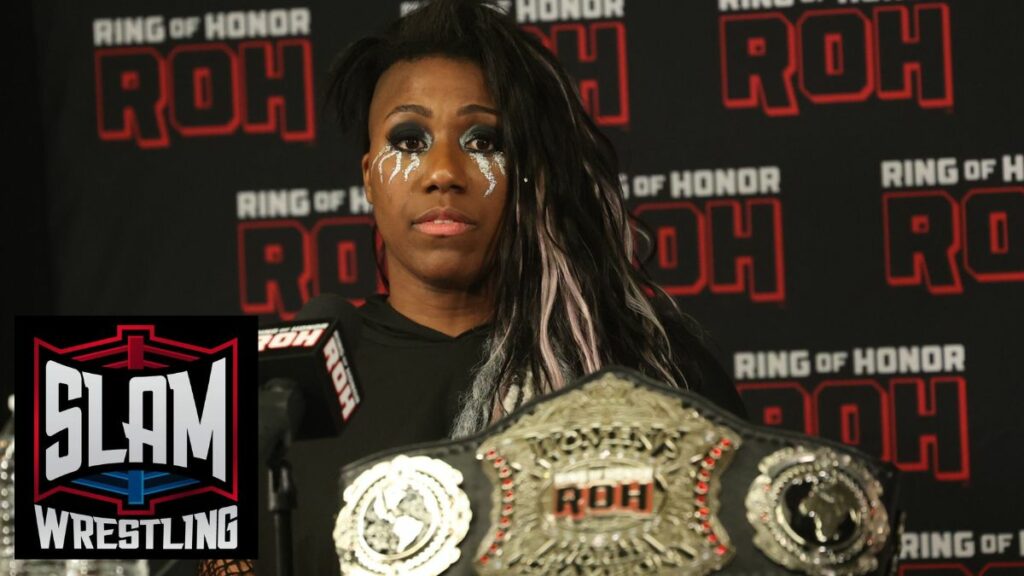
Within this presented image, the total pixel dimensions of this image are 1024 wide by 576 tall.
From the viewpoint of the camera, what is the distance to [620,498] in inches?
30.7

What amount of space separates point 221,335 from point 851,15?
1.24 meters

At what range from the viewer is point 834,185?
186 centimetres

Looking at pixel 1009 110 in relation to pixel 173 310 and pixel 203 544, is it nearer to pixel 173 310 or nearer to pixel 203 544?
pixel 173 310

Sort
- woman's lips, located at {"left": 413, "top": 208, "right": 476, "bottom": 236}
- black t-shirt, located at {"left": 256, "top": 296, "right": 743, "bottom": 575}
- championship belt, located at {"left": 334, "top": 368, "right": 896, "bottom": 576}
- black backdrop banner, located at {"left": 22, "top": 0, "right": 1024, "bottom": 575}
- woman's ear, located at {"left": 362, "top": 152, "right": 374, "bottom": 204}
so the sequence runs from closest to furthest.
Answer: championship belt, located at {"left": 334, "top": 368, "right": 896, "bottom": 576} → black t-shirt, located at {"left": 256, "top": 296, "right": 743, "bottom": 575} → woman's lips, located at {"left": 413, "top": 208, "right": 476, "bottom": 236} → woman's ear, located at {"left": 362, "top": 152, "right": 374, "bottom": 204} → black backdrop banner, located at {"left": 22, "top": 0, "right": 1024, "bottom": 575}

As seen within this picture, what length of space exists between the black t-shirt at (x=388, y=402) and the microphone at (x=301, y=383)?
0.28m

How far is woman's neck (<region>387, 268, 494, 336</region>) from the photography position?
136 centimetres

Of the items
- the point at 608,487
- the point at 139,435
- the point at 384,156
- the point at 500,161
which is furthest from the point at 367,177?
the point at 608,487

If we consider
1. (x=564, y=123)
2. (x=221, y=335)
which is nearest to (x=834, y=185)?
(x=564, y=123)

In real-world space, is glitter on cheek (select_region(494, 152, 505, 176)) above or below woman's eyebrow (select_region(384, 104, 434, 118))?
below

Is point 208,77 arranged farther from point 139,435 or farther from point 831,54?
point 139,435

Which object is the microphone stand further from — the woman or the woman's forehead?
the woman's forehead

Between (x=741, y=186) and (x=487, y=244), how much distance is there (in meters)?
0.67

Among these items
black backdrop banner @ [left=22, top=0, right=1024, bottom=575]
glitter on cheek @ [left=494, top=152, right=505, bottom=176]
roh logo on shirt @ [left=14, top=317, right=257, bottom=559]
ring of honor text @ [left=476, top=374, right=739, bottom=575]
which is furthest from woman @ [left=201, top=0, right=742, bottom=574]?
black backdrop banner @ [left=22, top=0, right=1024, bottom=575]

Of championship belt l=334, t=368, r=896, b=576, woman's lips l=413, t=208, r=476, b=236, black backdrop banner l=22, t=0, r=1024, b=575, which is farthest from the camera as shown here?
black backdrop banner l=22, t=0, r=1024, b=575
